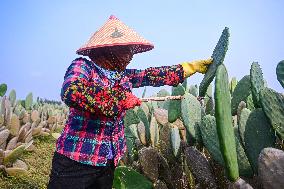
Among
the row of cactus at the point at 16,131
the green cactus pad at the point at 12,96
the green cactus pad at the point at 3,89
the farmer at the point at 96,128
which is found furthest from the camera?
the green cactus pad at the point at 12,96

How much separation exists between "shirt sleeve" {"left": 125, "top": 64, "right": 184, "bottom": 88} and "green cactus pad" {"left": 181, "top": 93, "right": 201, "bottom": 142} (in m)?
0.20

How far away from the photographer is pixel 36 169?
4012 millimetres

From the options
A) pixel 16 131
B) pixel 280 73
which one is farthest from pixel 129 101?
pixel 16 131

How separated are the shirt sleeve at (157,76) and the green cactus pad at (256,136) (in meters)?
0.47

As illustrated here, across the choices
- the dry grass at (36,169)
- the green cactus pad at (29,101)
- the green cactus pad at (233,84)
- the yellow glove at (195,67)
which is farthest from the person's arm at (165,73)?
the green cactus pad at (29,101)

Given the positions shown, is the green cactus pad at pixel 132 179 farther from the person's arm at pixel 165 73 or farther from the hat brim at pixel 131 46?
the hat brim at pixel 131 46

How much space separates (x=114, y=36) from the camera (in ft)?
5.62

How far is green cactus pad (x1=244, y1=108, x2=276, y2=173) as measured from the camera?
1.57 meters

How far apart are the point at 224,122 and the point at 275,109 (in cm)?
24

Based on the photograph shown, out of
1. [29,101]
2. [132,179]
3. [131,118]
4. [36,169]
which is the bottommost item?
[36,169]

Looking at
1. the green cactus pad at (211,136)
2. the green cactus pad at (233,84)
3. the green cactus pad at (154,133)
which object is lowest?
the green cactus pad at (154,133)

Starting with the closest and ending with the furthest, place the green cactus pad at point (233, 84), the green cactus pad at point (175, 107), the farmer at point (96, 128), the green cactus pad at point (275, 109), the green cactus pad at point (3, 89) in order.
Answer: the green cactus pad at point (275, 109) → the farmer at point (96, 128) → the green cactus pad at point (175, 107) → the green cactus pad at point (233, 84) → the green cactus pad at point (3, 89)

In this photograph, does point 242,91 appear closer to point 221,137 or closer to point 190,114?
point 190,114

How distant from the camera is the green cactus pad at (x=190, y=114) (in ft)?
7.03
